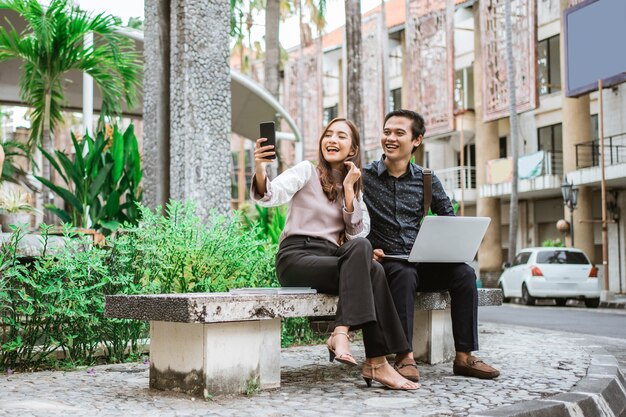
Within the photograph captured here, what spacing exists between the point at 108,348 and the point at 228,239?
1180 millimetres

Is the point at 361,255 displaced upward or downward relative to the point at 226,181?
downward

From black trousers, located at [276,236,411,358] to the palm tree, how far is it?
270 inches

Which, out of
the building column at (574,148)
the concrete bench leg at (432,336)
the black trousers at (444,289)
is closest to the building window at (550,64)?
the building column at (574,148)

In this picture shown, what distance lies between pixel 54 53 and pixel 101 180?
3105 mm

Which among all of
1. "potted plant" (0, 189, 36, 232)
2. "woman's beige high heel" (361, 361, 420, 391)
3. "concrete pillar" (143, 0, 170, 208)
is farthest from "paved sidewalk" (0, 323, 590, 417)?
"concrete pillar" (143, 0, 170, 208)

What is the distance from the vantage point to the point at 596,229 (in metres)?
29.1

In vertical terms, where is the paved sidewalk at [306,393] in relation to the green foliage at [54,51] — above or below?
below

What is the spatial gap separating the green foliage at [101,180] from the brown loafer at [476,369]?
4.67 m

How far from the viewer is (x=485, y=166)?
105ft

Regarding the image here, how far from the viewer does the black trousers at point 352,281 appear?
14.7ft

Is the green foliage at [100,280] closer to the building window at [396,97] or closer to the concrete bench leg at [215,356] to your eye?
the concrete bench leg at [215,356]

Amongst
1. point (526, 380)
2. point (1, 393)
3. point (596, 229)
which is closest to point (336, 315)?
point (526, 380)

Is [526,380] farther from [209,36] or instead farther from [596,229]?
[596,229]

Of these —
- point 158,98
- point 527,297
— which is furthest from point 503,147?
point 158,98
